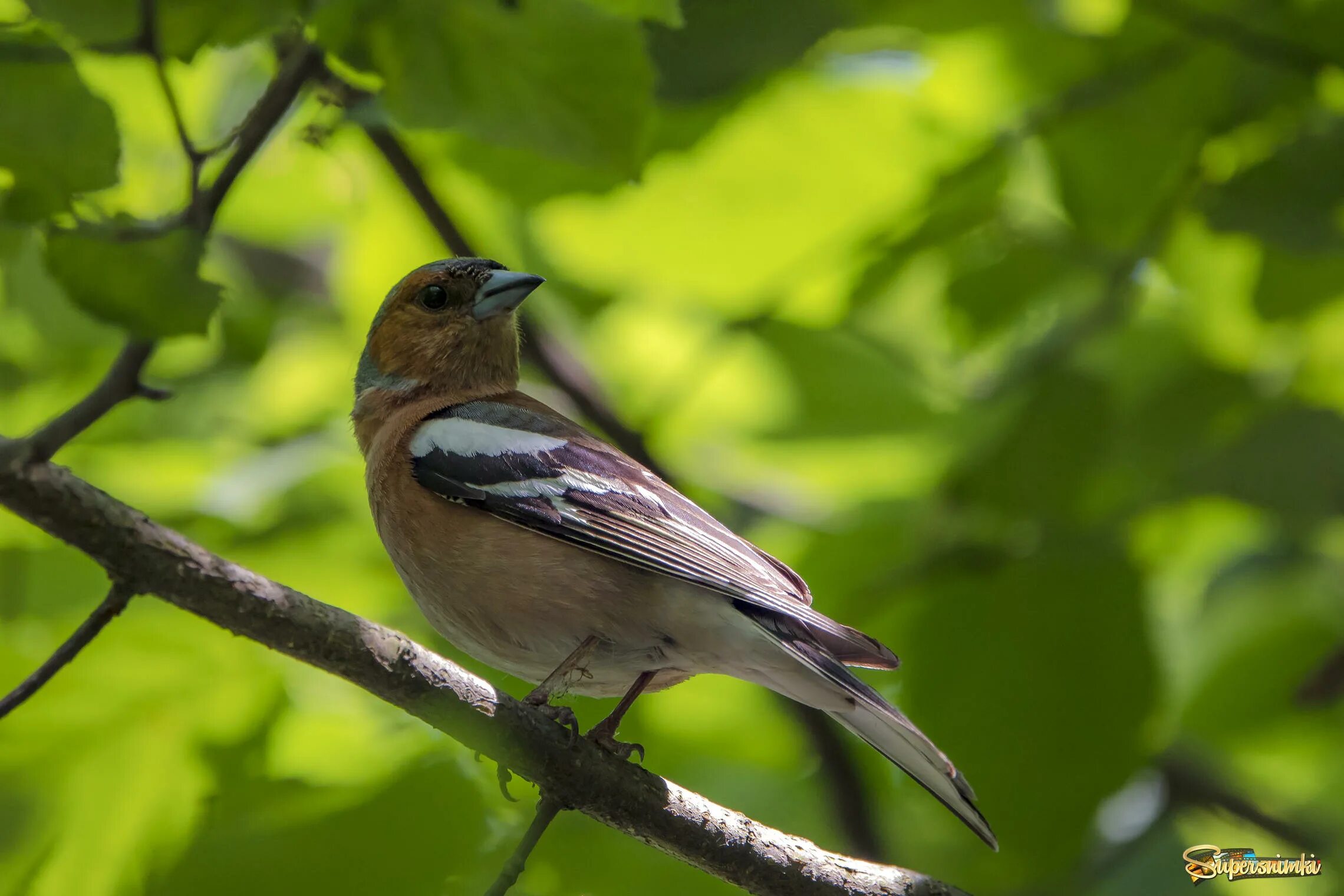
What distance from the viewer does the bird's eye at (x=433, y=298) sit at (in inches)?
204

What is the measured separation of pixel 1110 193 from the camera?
5.10 m

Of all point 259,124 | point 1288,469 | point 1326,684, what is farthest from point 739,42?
point 1326,684

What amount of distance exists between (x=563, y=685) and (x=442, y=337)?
2006 mm

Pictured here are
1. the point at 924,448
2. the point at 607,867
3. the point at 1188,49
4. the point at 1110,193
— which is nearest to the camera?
the point at 607,867

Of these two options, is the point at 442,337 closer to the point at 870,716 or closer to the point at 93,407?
the point at 93,407

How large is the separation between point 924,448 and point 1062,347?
1052 millimetres

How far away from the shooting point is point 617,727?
392cm

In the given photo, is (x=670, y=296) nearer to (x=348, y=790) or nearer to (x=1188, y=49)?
(x=1188, y=49)

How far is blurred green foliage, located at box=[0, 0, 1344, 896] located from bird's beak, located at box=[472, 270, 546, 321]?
0.35m

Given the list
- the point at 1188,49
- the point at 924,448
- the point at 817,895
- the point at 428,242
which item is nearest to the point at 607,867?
the point at 817,895

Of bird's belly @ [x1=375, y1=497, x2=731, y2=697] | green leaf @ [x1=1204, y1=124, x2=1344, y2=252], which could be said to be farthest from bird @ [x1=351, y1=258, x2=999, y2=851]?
green leaf @ [x1=1204, y1=124, x2=1344, y2=252]

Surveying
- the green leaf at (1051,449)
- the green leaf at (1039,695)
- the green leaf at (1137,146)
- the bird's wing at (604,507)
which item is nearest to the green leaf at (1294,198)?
the green leaf at (1137,146)

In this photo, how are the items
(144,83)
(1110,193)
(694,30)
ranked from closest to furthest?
(694,30) → (1110,193) → (144,83)

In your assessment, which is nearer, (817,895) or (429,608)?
(817,895)
